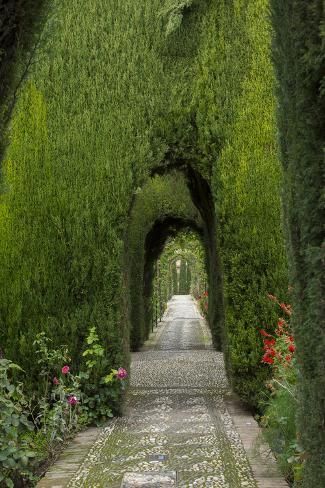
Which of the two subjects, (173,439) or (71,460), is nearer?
(71,460)

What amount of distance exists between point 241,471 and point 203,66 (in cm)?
489

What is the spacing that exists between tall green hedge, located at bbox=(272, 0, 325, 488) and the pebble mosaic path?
181cm

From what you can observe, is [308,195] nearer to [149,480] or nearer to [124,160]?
[149,480]

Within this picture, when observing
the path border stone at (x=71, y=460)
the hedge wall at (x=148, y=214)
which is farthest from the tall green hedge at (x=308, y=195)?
the hedge wall at (x=148, y=214)

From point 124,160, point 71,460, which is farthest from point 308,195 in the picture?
point 124,160

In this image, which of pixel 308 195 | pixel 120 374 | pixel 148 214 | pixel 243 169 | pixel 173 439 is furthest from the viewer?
pixel 148 214

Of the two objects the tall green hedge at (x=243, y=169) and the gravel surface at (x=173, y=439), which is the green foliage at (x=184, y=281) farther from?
the tall green hedge at (x=243, y=169)

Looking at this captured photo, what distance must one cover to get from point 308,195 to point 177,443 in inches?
149

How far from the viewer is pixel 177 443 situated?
5676mm

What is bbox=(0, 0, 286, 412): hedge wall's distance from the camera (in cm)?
707

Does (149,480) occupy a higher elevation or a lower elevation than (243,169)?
lower

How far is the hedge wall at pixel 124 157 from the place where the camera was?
707 cm

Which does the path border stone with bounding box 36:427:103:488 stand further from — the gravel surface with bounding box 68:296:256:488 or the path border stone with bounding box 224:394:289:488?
the path border stone with bounding box 224:394:289:488

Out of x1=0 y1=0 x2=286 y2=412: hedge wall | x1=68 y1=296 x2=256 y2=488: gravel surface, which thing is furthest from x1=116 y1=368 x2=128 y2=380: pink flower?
x1=68 y1=296 x2=256 y2=488: gravel surface
